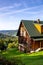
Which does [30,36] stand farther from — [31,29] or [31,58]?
[31,58]

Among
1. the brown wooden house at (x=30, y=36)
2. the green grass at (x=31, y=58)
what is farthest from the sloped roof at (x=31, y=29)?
the green grass at (x=31, y=58)

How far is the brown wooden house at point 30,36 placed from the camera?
127ft

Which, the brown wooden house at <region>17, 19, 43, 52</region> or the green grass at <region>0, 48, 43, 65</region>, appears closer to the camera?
the green grass at <region>0, 48, 43, 65</region>

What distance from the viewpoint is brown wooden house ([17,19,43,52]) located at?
38.8 m

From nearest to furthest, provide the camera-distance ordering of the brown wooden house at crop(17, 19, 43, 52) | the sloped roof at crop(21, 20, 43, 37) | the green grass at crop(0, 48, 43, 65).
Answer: the green grass at crop(0, 48, 43, 65), the brown wooden house at crop(17, 19, 43, 52), the sloped roof at crop(21, 20, 43, 37)

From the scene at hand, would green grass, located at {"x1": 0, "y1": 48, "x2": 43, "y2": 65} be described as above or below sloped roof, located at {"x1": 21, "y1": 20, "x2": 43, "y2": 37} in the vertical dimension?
below

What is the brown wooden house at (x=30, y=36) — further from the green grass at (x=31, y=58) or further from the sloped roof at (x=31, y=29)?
the green grass at (x=31, y=58)

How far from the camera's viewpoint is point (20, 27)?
44000 mm

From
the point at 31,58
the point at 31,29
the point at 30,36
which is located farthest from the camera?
the point at 31,29

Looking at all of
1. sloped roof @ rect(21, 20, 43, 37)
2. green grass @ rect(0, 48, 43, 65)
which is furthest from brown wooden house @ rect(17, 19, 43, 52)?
green grass @ rect(0, 48, 43, 65)

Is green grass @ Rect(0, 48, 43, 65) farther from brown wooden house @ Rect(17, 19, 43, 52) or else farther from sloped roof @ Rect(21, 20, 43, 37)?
sloped roof @ Rect(21, 20, 43, 37)

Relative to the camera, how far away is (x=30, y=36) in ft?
126

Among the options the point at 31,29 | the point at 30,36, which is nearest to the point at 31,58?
the point at 30,36

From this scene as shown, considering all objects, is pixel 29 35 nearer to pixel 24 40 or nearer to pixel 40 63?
pixel 24 40
